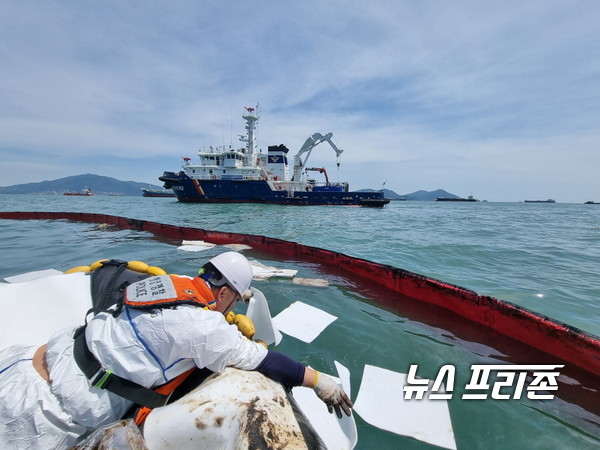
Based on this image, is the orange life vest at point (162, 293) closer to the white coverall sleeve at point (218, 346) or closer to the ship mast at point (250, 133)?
the white coverall sleeve at point (218, 346)

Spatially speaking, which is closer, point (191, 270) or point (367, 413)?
Answer: point (367, 413)

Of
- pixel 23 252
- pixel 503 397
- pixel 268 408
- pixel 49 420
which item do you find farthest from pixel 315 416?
pixel 23 252

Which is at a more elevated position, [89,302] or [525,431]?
[89,302]

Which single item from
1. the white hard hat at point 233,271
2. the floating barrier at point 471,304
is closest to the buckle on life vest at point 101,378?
the white hard hat at point 233,271

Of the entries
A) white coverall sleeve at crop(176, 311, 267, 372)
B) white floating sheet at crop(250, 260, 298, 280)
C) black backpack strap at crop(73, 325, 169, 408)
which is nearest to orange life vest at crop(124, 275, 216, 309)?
white coverall sleeve at crop(176, 311, 267, 372)

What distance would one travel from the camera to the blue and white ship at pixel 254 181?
32.0 meters

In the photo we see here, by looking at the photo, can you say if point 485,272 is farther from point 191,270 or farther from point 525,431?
point 191,270

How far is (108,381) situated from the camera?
1.36 metres

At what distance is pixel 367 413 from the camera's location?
7.52ft

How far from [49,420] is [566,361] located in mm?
4557

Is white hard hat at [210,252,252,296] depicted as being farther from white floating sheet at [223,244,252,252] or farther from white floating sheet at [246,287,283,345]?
white floating sheet at [223,244,252,252]

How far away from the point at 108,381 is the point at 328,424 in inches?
62.3

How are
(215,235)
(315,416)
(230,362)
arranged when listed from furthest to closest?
(215,235) → (315,416) → (230,362)

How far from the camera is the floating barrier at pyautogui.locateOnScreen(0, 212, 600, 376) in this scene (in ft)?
9.66
